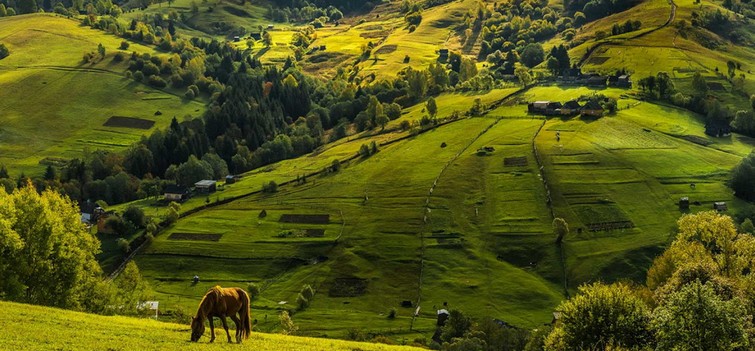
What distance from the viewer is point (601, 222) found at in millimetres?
185625

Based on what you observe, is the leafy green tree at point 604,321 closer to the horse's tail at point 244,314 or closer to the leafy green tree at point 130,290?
the horse's tail at point 244,314

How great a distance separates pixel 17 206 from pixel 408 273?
102629mm

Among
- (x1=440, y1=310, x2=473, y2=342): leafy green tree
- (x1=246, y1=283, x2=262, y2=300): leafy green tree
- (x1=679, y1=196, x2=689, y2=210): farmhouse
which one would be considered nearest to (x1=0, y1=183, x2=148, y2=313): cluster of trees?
(x1=440, y1=310, x2=473, y2=342): leafy green tree

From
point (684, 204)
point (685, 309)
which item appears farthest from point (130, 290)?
point (684, 204)

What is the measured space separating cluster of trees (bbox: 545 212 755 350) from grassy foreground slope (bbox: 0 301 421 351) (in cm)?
2553

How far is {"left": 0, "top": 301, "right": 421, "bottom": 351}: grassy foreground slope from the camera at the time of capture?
47.3 meters

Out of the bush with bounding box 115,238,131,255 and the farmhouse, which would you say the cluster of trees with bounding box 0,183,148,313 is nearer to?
the bush with bounding box 115,238,131,255

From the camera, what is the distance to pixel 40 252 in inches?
3155

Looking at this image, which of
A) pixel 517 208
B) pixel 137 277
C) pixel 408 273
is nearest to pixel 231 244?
pixel 408 273

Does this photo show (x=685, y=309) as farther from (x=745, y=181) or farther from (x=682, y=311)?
(x=745, y=181)

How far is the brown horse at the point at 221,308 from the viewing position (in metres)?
50.2

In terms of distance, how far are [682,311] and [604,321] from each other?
11.7m

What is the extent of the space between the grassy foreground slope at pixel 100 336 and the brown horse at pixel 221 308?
1.03m

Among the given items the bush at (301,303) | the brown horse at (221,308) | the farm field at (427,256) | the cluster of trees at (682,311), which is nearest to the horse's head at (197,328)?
the brown horse at (221,308)
